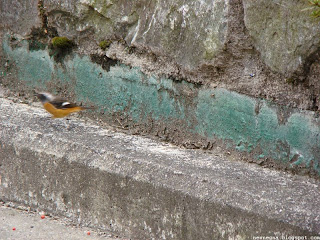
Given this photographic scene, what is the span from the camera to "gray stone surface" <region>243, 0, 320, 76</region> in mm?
2618

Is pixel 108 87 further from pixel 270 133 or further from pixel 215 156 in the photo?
pixel 270 133

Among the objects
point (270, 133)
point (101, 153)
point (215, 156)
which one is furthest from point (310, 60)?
point (101, 153)

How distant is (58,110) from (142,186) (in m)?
1.00

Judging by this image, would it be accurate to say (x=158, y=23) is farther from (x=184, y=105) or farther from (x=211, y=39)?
(x=184, y=105)

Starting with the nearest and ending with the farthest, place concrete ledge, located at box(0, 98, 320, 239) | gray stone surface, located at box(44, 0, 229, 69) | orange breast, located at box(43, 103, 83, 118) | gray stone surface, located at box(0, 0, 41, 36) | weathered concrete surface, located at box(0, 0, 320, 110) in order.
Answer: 1. concrete ledge, located at box(0, 98, 320, 239)
2. weathered concrete surface, located at box(0, 0, 320, 110)
3. gray stone surface, located at box(44, 0, 229, 69)
4. orange breast, located at box(43, 103, 83, 118)
5. gray stone surface, located at box(0, 0, 41, 36)

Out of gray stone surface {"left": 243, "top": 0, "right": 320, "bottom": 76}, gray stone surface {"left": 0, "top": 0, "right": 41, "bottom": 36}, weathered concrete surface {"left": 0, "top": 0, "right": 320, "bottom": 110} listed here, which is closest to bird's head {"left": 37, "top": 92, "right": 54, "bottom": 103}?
weathered concrete surface {"left": 0, "top": 0, "right": 320, "bottom": 110}

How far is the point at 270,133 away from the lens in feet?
9.48

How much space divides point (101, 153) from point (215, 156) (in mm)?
658

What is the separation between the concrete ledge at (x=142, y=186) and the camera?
8.27 ft

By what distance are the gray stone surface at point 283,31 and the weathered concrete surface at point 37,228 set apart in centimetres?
133

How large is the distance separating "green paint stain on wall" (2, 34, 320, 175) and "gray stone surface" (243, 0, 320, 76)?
266mm

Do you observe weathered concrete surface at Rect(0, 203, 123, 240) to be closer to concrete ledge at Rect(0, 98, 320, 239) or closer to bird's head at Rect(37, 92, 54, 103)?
concrete ledge at Rect(0, 98, 320, 239)

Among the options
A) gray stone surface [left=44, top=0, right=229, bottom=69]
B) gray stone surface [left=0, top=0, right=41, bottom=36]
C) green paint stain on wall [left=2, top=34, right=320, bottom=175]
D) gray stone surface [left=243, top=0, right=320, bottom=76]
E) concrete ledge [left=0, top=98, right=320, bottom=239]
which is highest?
gray stone surface [left=243, top=0, right=320, bottom=76]

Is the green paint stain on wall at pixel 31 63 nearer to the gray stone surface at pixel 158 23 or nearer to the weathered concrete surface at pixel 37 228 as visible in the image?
the gray stone surface at pixel 158 23
